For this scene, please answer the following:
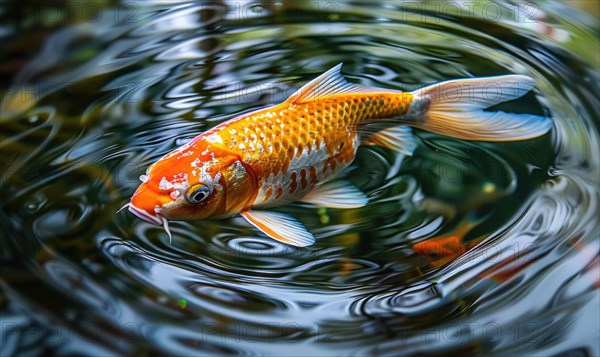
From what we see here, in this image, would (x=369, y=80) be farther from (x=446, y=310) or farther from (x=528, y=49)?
(x=446, y=310)

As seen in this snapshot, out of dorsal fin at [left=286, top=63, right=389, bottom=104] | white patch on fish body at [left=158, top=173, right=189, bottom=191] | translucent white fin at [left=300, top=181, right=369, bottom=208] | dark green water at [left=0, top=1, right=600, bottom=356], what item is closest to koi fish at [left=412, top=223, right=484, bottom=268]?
dark green water at [left=0, top=1, right=600, bottom=356]

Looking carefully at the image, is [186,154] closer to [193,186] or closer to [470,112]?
[193,186]

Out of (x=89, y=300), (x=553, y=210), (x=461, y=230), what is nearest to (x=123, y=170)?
(x=89, y=300)

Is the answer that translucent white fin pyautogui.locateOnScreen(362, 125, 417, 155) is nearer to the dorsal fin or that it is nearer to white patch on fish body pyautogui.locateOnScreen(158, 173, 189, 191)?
the dorsal fin

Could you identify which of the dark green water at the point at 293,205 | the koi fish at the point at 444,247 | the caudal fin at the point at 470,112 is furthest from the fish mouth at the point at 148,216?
the caudal fin at the point at 470,112

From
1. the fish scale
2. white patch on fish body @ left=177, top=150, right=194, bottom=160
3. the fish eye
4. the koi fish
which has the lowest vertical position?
the koi fish

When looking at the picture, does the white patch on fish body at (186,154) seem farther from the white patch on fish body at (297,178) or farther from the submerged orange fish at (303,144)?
the white patch on fish body at (297,178)
